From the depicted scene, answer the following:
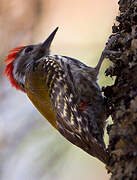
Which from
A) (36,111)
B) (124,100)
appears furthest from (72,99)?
(36,111)

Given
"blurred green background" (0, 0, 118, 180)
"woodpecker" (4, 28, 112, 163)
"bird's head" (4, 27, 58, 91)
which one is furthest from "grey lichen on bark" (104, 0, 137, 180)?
"blurred green background" (0, 0, 118, 180)

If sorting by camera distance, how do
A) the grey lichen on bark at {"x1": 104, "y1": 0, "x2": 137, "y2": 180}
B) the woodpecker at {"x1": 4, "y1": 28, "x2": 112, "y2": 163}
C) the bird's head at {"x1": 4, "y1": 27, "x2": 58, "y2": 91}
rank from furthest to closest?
the bird's head at {"x1": 4, "y1": 27, "x2": 58, "y2": 91}
the woodpecker at {"x1": 4, "y1": 28, "x2": 112, "y2": 163}
the grey lichen on bark at {"x1": 104, "y1": 0, "x2": 137, "y2": 180}

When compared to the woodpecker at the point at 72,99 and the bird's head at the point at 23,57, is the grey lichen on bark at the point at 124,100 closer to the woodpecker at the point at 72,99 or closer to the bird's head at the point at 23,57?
Answer: the woodpecker at the point at 72,99

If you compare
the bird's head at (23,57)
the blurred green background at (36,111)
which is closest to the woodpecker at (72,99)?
the bird's head at (23,57)

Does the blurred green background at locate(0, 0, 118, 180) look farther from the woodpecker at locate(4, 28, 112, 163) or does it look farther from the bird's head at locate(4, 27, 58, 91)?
the woodpecker at locate(4, 28, 112, 163)

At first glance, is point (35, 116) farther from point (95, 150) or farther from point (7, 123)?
point (95, 150)

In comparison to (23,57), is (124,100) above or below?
below

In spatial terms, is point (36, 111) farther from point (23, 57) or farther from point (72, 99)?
point (72, 99)
